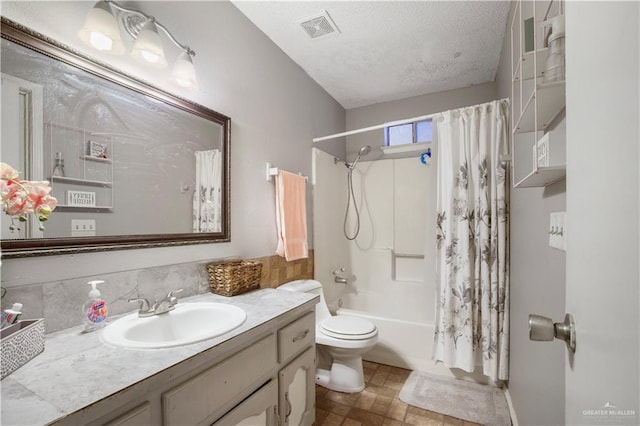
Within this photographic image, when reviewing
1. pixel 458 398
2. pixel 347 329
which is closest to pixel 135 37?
pixel 347 329

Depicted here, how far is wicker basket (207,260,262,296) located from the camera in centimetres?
143

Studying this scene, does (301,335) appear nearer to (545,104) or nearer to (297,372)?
(297,372)

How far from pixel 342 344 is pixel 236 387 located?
101 centimetres

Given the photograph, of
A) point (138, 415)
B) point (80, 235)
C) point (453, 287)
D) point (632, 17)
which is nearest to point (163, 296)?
point (80, 235)

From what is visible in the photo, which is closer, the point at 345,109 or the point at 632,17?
the point at 632,17

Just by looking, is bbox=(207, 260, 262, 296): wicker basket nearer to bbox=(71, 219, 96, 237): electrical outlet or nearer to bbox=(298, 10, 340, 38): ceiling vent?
bbox=(71, 219, 96, 237): electrical outlet

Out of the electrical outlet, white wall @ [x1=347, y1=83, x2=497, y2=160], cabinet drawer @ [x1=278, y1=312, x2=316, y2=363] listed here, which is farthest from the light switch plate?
white wall @ [x1=347, y1=83, x2=497, y2=160]

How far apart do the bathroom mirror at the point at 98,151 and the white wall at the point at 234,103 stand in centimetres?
5

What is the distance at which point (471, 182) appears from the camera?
1.97 meters

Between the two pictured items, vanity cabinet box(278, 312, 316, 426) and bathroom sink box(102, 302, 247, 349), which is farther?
vanity cabinet box(278, 312, 316, 426)

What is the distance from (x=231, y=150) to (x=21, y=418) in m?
1.38

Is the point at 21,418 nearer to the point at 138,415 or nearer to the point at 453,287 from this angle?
the point at 138,415

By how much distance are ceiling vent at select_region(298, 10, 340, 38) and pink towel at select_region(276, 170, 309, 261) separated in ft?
3.20

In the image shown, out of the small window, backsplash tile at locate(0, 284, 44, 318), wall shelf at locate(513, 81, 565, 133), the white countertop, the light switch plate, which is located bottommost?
the white countertop
